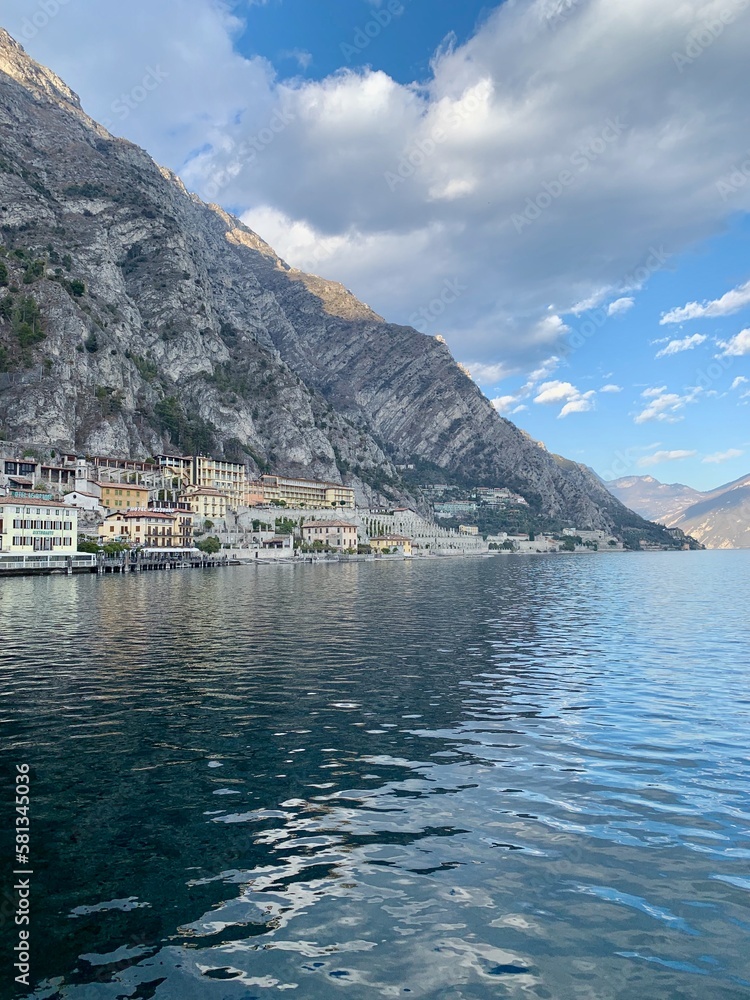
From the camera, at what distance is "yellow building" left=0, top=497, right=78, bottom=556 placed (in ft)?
327

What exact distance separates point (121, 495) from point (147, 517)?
16060 mm

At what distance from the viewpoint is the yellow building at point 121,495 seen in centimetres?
14138

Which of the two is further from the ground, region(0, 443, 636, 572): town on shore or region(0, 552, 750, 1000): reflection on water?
region(0, 443, 636, 572): town on shore

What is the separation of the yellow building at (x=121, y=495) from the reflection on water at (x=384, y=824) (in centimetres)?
11819

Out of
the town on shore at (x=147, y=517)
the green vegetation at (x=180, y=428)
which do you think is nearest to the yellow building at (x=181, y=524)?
the town on shore at (x=147, y=517)

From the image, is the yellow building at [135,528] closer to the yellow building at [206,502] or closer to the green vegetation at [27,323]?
the yellow building at [206,502]

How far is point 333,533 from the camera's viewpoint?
184125mm

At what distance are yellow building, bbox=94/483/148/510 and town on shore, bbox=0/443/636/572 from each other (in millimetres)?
220

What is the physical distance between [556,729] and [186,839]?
37.7 ft

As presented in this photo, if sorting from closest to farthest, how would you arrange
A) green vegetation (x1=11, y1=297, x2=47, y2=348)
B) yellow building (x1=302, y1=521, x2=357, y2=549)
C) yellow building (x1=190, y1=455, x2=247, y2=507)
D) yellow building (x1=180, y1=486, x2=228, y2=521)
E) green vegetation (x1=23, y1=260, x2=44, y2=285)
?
1. green vegetation (x1=11, y1=297, x2=47, y2=348)
2. yellow building (x1=180, y1=486, x2=228, y2=521)
3. green vegetation (x1=23, y1=260, x2=44, y2=285)
4. yellow building (x1=190, y1=455, x2=247, y2=507)
5. yellow building (x1=302, y1=521, x2=357, y2=549)

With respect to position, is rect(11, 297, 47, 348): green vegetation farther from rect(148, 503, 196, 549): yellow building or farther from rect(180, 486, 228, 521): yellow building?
rect(180, 486, 228, 521): yellow building

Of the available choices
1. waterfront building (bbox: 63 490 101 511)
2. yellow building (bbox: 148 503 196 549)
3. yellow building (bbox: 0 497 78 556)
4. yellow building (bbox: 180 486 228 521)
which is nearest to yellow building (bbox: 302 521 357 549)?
yellow building (bbox: 180 486 228 521)

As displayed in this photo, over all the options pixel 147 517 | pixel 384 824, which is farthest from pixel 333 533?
pixel 384 824

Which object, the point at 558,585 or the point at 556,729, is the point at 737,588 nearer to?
the point at 558,585
